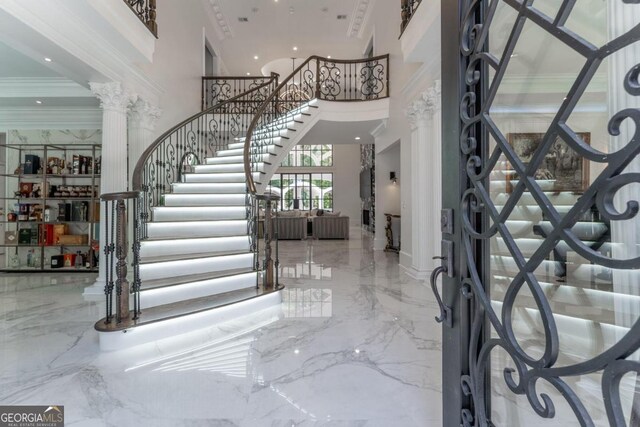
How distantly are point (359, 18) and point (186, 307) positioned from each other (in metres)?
9.11

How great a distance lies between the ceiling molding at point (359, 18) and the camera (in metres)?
8.52

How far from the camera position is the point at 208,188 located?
206 inches

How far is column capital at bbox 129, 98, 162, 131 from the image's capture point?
500cm

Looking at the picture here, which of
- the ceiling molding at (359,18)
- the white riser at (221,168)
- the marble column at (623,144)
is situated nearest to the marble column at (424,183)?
the white riser at (221,168)

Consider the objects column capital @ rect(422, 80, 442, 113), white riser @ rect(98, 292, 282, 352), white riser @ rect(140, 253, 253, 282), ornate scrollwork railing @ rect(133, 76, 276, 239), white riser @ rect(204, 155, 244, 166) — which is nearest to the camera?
white riser @ rect(98, 292, 282, 352)

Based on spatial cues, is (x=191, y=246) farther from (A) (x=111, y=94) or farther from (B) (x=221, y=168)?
(A) (x=111, y=94)

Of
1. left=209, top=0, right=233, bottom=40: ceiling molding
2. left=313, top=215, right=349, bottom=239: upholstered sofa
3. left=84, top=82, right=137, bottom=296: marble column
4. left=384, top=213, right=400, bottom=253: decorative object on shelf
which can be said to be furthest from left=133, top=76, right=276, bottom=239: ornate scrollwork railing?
left=384, top=213, right=400, bottom=253: decorative object on shelf

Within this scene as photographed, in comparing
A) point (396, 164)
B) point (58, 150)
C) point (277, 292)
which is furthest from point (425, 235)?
point (58, 150)

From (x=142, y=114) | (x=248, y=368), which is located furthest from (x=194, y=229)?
(x=248, y=368)

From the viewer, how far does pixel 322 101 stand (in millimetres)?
7219

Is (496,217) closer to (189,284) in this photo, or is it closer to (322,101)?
(189,284)

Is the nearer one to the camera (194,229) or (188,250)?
(188,250)

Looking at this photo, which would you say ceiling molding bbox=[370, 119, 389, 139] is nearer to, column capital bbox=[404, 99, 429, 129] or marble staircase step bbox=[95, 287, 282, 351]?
column capital bbox=[404, 99, 429, 129]

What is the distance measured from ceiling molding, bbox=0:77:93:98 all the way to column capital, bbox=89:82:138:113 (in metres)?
1.12
